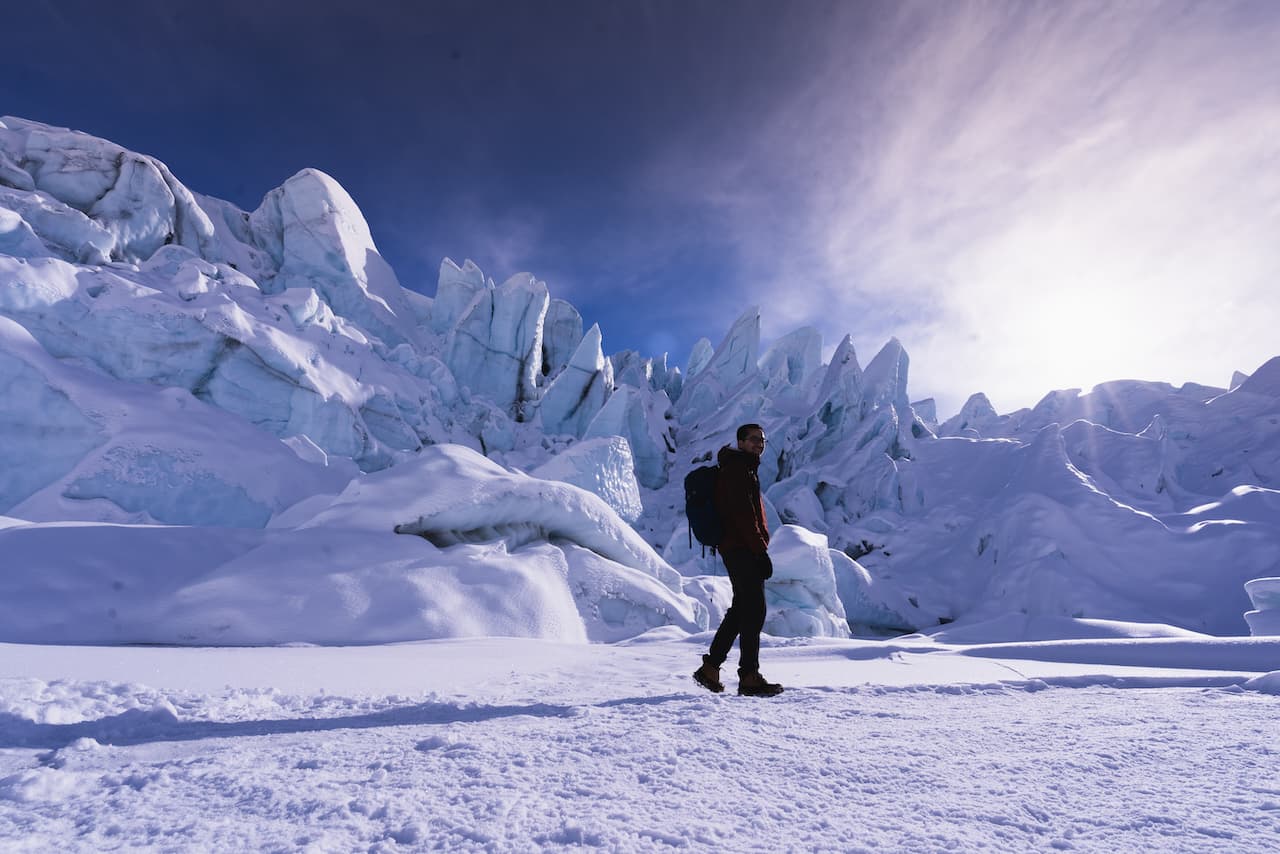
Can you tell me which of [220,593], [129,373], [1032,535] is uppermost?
[129,373]

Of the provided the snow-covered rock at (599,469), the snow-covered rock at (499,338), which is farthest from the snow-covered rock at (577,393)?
the snow-covered rock at (599,469)

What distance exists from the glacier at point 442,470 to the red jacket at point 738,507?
2.75 m

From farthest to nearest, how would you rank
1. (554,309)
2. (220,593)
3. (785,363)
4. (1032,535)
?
(785,363)
(554,309)
(1032,535)
(220,593)

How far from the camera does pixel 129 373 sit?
13508mm

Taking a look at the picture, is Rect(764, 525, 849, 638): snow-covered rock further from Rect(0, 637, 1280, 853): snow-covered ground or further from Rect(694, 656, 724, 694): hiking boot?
Rect(694, 656, 724, 694): hiking boot

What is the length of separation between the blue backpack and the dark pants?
0.11m

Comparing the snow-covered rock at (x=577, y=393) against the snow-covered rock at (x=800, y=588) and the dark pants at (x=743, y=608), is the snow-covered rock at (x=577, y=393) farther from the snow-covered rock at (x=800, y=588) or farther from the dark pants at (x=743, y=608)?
the dark pants at (x=743, y=608)

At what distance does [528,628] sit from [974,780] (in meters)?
3.93

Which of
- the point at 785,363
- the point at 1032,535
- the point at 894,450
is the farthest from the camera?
the point at 785,363

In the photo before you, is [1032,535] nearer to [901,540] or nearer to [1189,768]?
[901,540]

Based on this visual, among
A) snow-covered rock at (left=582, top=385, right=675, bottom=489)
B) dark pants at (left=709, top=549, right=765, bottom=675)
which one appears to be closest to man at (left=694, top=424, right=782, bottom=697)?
dark pants at (left=709, top=549, right=765, bottom=675)

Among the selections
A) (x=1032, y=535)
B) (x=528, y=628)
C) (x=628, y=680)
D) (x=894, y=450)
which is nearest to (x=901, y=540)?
(x=1032, y=535)

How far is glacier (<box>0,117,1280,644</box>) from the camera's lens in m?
4.45

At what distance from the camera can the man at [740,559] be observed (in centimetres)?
254
